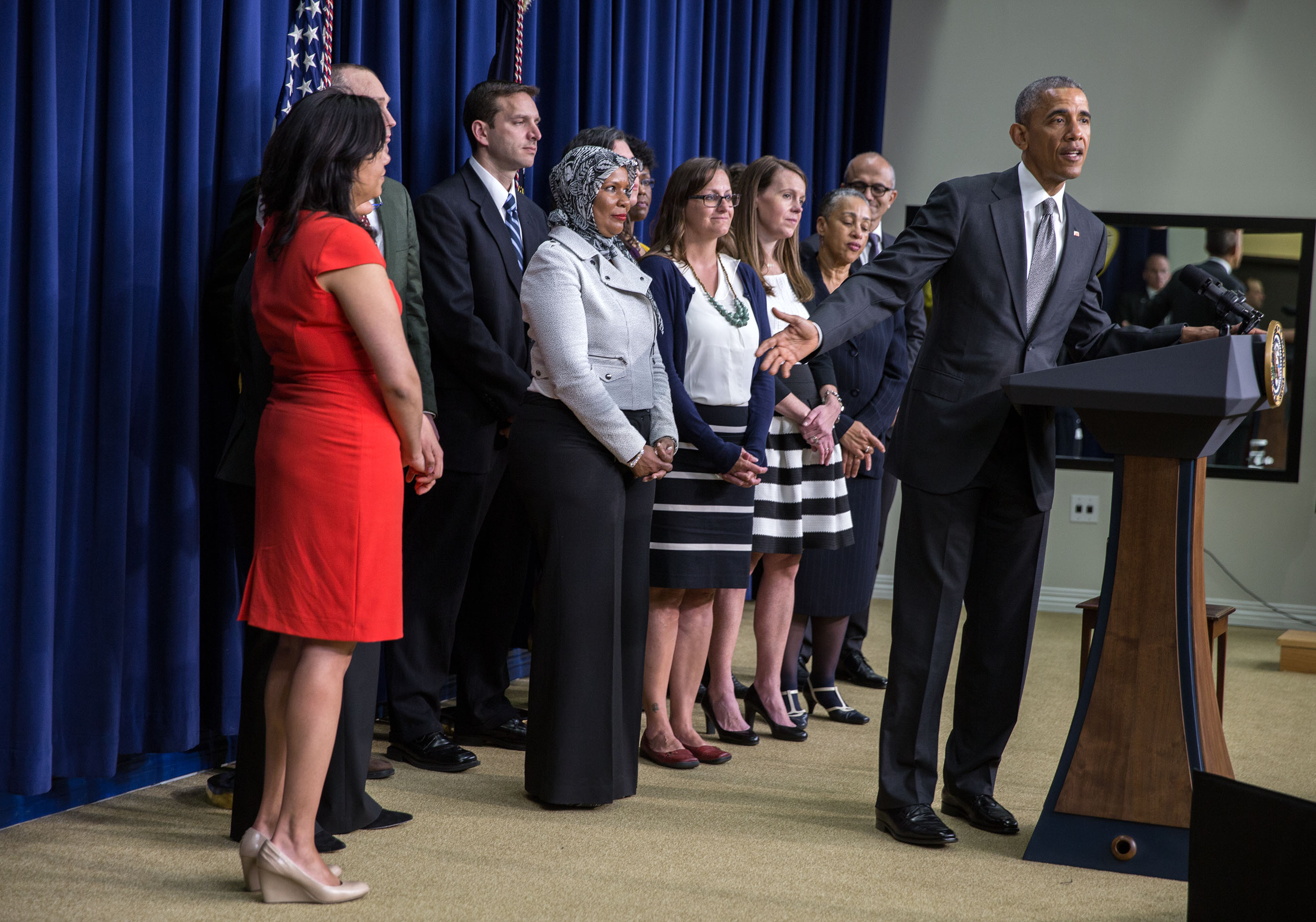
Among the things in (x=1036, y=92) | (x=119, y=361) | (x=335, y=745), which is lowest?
(x=335, y=745)

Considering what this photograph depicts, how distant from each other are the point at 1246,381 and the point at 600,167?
1.39 metres

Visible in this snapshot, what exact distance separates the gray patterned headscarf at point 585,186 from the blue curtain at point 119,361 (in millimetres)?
728

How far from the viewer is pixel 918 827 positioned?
8.57 feet

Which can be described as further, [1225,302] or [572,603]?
[572,603]

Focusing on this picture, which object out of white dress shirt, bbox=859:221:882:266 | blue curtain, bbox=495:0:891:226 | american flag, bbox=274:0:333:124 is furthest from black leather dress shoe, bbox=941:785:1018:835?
blue curtain, bbox=495:0:891:226

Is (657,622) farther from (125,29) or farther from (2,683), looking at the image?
(125,29)

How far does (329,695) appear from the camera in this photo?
216 cm

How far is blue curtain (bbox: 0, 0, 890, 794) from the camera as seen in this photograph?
2.43 m

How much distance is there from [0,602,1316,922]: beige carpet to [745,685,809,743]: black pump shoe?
0.85 feet

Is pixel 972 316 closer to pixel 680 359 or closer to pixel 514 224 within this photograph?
pixel 680 359

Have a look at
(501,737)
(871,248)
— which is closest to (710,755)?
(501,737)

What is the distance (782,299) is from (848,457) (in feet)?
1.93

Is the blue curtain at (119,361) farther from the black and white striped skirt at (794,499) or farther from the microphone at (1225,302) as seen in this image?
the microphone at (1225,302)

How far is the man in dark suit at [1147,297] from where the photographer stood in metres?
6.28
